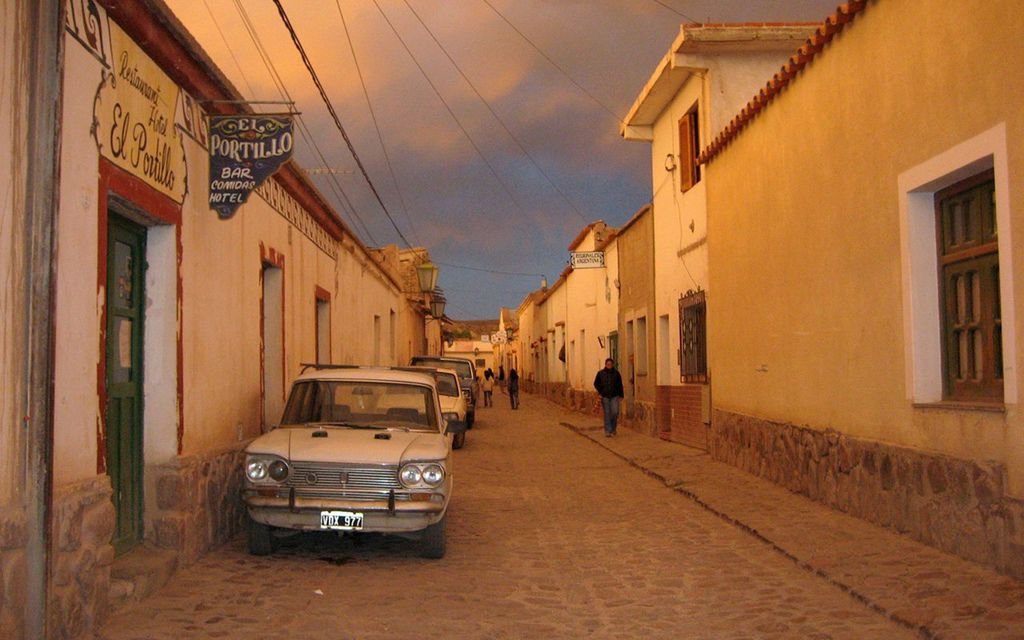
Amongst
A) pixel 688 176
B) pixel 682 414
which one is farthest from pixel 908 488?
pixel 688 176

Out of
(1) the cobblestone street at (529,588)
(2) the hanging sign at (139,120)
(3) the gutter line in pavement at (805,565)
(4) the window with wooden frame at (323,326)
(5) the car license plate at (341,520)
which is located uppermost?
(2) the hanging sign at (139,120)

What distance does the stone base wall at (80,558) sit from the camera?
5.08 m

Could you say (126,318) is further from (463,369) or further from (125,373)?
(463,369)

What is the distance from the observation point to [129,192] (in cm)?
652

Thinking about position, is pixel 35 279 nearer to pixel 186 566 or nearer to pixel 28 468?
pixel 28 468

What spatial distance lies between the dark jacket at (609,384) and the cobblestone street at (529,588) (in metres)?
9.28

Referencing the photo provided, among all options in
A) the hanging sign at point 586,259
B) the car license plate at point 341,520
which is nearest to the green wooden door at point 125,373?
the car license plate at point 341,520

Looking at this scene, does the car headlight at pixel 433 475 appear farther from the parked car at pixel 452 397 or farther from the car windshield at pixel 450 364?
the car windshield at pixel 450 364

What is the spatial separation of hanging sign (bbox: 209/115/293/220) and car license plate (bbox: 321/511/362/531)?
2703mm

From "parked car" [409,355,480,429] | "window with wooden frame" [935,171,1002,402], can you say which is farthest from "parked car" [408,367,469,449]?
"window with wooden frame" [935,171,1002,402]

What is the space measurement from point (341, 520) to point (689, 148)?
38.4ft

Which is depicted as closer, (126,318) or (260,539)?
(126,318)

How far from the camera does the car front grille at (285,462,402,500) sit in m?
7.41

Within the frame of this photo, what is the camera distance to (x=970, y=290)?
7.71 metres
